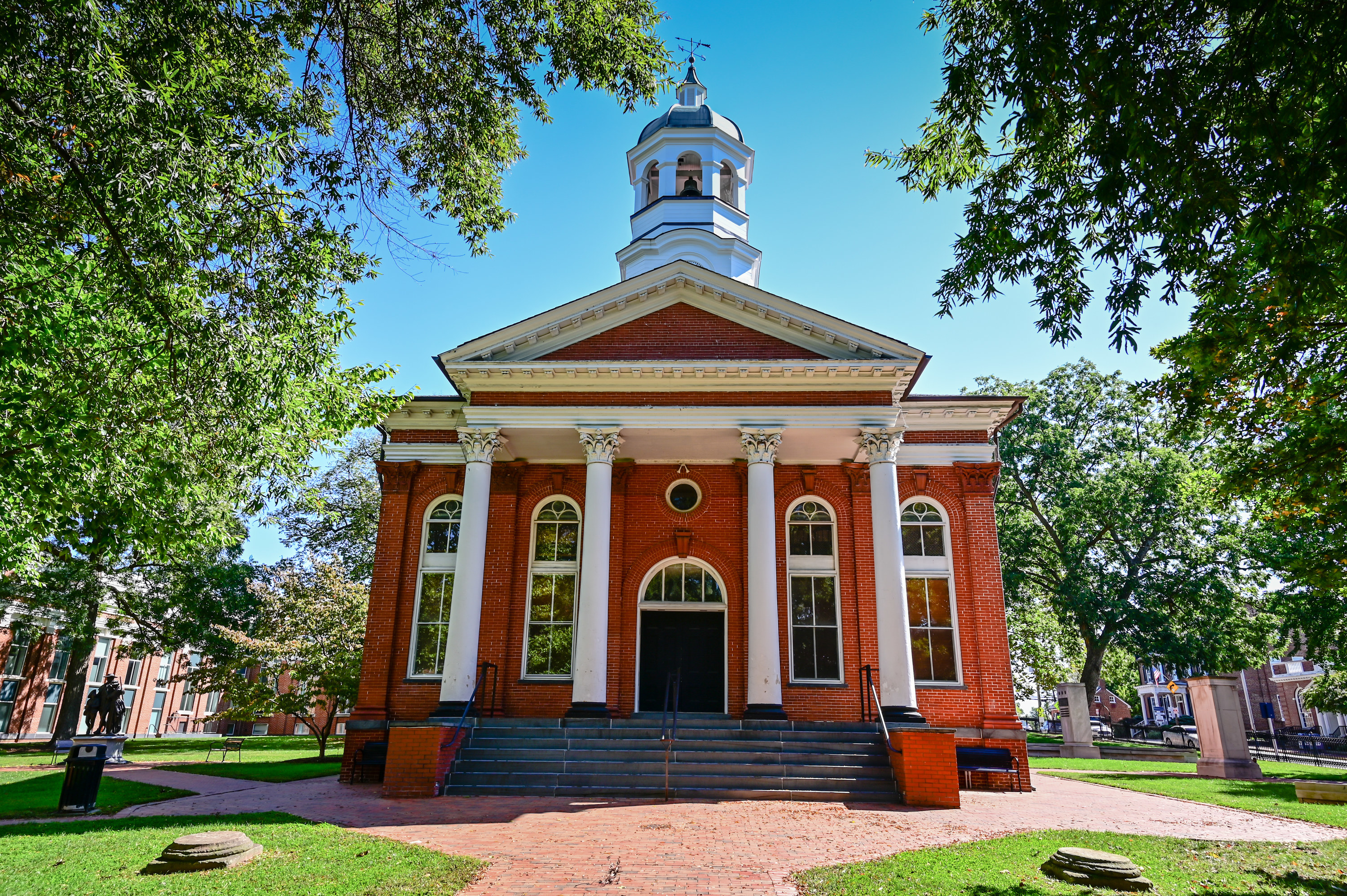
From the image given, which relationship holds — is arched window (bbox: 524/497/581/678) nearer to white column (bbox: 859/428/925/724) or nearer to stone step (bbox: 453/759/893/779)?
stone step (bbox: 453/759/893/779)

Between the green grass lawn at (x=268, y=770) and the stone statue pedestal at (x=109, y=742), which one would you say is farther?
the green grass lawn at (x=268, y=770)

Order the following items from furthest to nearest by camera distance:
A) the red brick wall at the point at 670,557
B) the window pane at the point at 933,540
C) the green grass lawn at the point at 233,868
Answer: the window pane at the point at 933,540, the red brick wall at the point at 670,557, the green grass lawn at the point at 233,868

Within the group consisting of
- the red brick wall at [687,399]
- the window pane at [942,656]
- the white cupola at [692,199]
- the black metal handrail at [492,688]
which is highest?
the white cupola at [692,199]

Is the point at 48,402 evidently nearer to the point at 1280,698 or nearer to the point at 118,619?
the point at 118,619

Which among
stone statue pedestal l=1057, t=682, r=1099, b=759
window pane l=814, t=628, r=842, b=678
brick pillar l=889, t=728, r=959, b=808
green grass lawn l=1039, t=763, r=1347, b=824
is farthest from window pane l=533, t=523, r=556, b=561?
stone statue pedestal l=1057, t=682, r=1099, b=759

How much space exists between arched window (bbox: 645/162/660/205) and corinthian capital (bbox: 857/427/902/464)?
40.1 ft

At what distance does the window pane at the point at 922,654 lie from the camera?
16797 mm

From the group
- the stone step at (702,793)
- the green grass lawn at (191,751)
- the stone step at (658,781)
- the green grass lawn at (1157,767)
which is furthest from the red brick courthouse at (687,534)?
the green grass lawn at (191,751)

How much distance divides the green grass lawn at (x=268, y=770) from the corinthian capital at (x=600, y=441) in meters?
8.63

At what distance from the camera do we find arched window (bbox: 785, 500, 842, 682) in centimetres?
1700

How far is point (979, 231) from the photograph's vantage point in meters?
7.23

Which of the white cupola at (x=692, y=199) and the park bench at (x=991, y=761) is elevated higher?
the white cupola at (x=692, y=199)

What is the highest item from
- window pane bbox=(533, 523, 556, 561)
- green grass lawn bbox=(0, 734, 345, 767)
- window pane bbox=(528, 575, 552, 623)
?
window pane bbox=(533, 523, 556, 561)

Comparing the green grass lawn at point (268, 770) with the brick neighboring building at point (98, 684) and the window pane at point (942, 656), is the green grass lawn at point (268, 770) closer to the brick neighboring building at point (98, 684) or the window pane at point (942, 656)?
the brick neighboring building at point (98, 684)
